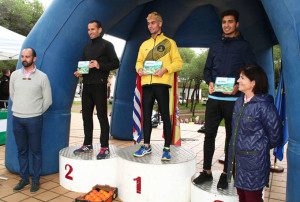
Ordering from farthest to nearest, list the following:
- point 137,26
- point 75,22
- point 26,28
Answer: point 26,28, point 137,26, point 75,22

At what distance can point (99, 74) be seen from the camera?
3463 mm

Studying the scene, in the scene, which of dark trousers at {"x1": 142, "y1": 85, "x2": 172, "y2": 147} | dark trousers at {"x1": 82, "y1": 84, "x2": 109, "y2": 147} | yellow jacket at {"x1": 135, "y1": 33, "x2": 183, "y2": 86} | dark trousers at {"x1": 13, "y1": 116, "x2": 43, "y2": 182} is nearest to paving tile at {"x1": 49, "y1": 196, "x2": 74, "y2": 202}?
dark trousers at {"x1": 13, "y1": 116, "x2": 43, "y2": 182}

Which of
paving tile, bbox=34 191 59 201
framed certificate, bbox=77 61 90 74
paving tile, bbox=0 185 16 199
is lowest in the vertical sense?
paving tile, bbox=34 191 59 201

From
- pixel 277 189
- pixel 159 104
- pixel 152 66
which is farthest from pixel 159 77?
pixel 277 189

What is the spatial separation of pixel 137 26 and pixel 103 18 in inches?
94.2

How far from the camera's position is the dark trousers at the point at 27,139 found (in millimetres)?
3298

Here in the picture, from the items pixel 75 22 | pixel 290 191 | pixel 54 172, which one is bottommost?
pixel 54 172

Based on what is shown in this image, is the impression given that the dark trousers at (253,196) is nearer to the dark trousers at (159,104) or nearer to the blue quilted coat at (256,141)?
the blue quilted coat at (256,141)

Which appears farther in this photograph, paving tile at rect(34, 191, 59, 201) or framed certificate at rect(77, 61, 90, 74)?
framed certificate at rect(77, 61, 90, 74)

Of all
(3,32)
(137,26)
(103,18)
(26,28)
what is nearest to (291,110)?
(103,18)

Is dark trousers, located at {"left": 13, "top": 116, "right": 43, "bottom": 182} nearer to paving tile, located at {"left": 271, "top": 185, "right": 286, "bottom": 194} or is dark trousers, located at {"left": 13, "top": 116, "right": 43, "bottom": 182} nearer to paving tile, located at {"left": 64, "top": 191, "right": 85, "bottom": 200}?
paving tile, located at {"left": 64, "top": 191, "right": 85, "bottom": 200}

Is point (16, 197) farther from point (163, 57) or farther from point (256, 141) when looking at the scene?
point (256, 141)

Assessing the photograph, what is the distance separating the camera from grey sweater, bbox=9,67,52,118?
3262mm

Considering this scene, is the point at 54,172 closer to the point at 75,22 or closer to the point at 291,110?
the point at 75,22
